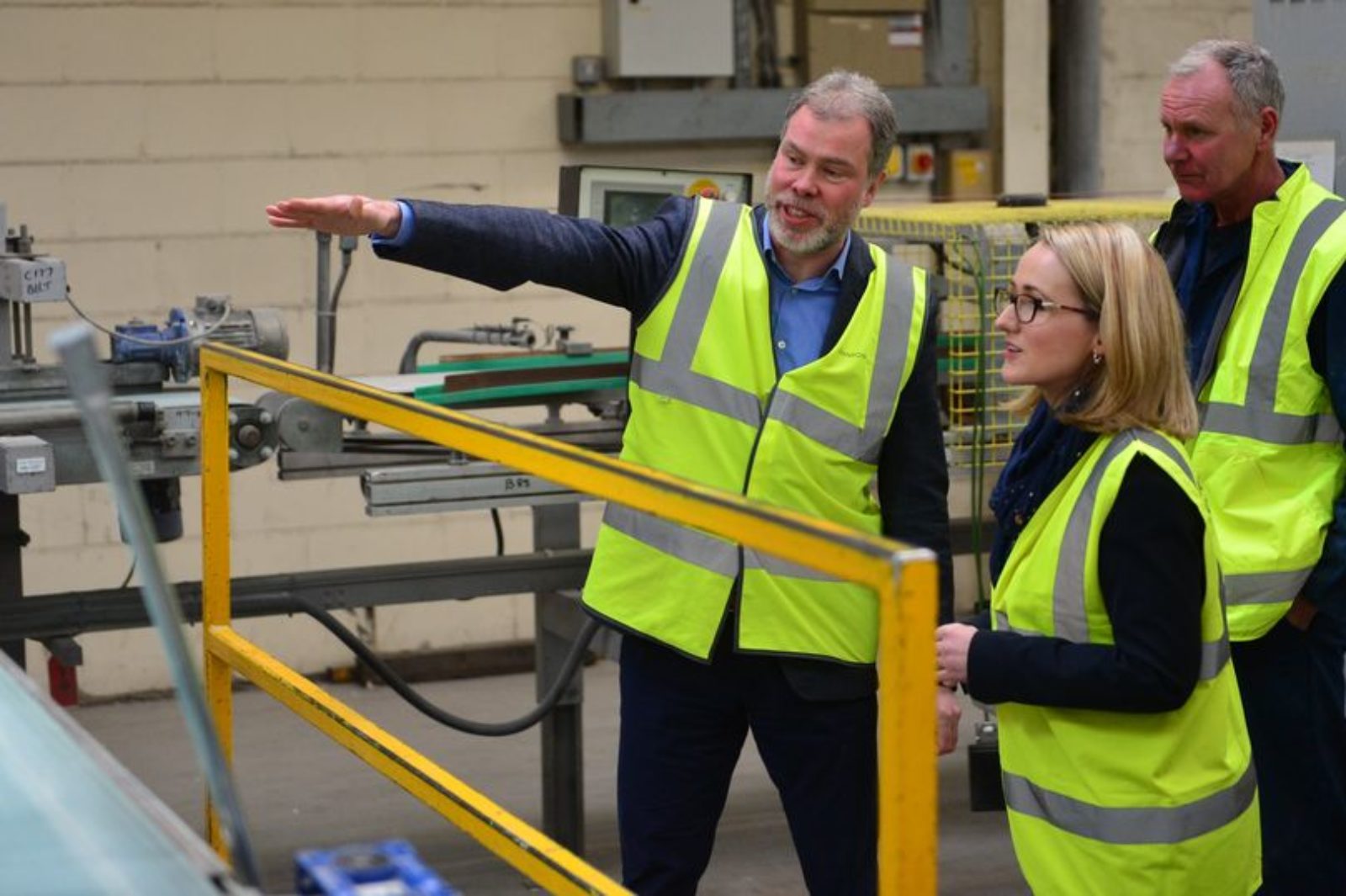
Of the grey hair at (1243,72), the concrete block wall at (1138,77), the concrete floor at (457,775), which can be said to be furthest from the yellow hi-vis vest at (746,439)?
the concrete block wall at (1138,77)

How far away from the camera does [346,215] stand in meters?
2.38

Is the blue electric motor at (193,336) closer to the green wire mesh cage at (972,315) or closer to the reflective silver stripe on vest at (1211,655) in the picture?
the green wire mesh cage at (972,315)

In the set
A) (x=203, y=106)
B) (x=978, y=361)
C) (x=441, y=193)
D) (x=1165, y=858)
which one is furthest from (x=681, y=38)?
(x=1165, y=858)

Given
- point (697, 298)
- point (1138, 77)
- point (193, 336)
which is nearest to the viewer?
point (697, 298)

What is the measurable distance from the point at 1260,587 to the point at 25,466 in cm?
186

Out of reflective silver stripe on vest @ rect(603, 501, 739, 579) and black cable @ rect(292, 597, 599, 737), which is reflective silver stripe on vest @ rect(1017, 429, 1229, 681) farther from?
black cable @ rect(292, 597, 599, 737)

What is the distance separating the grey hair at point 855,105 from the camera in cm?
247

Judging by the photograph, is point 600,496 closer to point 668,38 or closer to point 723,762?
point 723,762

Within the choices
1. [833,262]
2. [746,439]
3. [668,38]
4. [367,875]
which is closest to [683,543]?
[746,439]

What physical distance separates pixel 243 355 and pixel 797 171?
741 millimetres

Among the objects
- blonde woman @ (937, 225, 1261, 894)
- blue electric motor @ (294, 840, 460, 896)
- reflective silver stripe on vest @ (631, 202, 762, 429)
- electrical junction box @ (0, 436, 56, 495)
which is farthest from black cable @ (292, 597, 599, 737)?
blue electric motor @ (294, 840, 460, 896)

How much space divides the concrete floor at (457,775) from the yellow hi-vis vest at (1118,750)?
1.84 m

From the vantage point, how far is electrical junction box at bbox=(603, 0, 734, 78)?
529 centimetres

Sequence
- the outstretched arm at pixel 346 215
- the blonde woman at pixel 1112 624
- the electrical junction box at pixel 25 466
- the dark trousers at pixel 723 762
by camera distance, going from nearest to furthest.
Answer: the blonde woman at pixel 1112 624
the outstretched arm at pixel 346 215
the dark trousers at pixel 723 762
the electrical junction box at pixel 25 466
